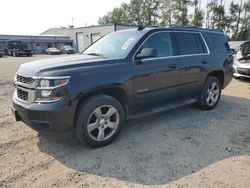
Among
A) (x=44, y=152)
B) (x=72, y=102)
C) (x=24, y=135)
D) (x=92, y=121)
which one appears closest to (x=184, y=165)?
(x=92, y=121)

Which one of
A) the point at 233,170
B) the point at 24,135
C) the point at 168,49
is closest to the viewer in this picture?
the point at 233,170

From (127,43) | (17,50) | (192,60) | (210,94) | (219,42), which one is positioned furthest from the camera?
(17,50)

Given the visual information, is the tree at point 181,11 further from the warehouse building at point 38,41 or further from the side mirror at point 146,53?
the side mirror at point 146,53

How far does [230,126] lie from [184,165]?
203 cm

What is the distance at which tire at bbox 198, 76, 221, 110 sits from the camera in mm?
5852

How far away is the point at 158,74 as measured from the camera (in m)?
4.64

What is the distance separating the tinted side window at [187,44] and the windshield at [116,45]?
106 cm

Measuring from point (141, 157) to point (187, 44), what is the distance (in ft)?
9.42

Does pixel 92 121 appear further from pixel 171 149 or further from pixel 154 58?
pixel 154 58

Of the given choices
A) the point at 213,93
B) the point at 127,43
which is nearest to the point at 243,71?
the point at 213,93

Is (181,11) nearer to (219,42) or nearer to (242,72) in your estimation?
(242,72)

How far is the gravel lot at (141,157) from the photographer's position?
3.19 m

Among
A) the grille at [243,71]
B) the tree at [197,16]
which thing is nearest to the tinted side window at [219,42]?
the grille at [243,71]

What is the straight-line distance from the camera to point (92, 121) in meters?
3.97
